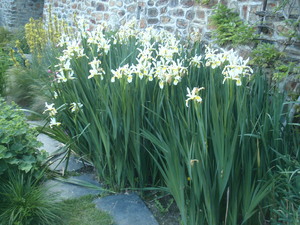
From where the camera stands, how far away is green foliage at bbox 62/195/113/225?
227 cm

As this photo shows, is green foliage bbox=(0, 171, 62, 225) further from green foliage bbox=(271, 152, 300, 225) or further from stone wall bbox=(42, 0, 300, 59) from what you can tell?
stone wall bbox=(42, 0, 300, 59)

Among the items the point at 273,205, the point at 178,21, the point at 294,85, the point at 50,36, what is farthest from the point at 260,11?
the point at 50,36

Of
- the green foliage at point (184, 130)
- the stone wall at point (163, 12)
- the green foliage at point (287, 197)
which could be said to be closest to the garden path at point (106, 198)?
the green foliage at point (184, 130)

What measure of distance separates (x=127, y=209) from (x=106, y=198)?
0.24 metres

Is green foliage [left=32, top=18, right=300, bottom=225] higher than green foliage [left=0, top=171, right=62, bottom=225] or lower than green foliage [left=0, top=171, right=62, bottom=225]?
higher

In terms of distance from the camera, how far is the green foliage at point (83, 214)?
227 cm

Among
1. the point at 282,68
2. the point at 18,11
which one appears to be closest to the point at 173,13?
the point at 282,68

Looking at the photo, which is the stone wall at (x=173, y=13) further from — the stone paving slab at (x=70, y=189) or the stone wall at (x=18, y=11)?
the stone wall at (x=18, y=11)

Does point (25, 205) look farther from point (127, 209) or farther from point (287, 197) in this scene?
point (287, 197)

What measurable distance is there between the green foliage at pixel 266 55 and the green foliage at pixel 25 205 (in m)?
2.46

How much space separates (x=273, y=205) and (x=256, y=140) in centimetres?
40

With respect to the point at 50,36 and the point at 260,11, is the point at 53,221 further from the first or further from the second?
the point at 50,36

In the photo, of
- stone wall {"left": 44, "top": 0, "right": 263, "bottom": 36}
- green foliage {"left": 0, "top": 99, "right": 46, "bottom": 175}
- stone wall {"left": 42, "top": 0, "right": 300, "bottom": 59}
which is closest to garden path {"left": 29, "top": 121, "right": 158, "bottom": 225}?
green foliage {"left": 0, "top": 99, "right": 46, "bottom": 175}

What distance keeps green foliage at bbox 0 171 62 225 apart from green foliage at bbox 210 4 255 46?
2.74 m
